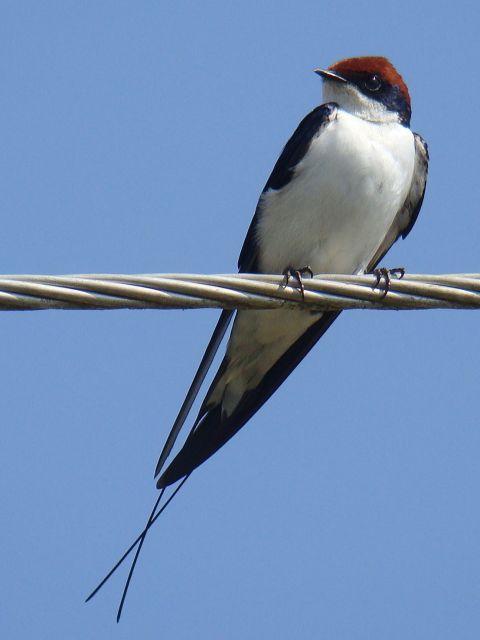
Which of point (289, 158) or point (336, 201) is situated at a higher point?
point (289, 158)

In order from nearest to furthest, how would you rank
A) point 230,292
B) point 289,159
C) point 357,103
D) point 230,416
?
point 230,292, point 230,416, point 289,159, point 357,103

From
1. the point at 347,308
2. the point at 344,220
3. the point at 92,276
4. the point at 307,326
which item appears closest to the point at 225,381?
the point at 307,326

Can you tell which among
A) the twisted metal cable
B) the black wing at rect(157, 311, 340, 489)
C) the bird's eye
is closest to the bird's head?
the bird's eye

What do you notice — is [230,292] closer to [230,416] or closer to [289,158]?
[230,416]

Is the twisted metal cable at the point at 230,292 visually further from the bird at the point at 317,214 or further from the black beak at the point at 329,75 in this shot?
the black beak at the point at 329,75

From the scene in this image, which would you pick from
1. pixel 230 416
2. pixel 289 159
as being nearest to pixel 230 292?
pixel 230 416

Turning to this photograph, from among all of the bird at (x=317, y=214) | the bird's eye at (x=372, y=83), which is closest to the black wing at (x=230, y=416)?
the bird at (x=317, y=214)

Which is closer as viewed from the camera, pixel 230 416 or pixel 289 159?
pixel 230 416

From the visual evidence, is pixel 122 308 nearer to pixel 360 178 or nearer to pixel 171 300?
pixel 171 300
